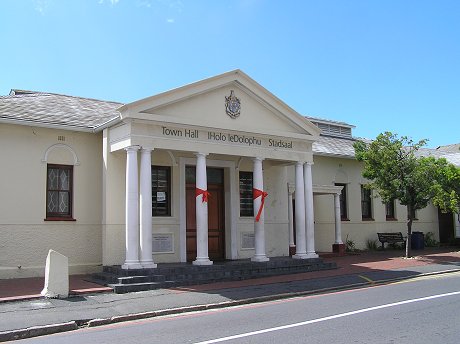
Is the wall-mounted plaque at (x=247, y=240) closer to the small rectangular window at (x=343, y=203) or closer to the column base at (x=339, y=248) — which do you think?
the column base at (x=339, y=248)

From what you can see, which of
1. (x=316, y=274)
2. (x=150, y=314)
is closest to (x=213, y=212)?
(x=316, y=274)

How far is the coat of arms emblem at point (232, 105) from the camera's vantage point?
16.3 meters

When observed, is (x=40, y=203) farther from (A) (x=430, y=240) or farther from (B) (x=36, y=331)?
(A) (x=430, y=240)

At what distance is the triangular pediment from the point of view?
14773 millimetres

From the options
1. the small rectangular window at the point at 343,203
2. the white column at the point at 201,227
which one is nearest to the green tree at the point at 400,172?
the small rectangular window at the point at 343,203

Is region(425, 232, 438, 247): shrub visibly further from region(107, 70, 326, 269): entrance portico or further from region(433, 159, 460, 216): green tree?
region(107, 70, 326, 269): entrance portico

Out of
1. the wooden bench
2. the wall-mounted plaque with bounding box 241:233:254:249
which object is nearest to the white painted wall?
the wall-mounted plaque with bounding box 241:233:254:249

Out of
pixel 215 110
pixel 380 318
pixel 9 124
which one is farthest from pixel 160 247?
pixel 380 318

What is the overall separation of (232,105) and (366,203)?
11.7 metres

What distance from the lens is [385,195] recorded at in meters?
20.0

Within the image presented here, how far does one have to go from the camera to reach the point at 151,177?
627 inches

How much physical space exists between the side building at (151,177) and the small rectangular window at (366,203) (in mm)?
6862

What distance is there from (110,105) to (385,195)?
11208 mm

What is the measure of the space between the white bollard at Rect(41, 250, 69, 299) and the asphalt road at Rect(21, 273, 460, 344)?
2889 millimetres
